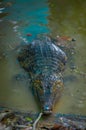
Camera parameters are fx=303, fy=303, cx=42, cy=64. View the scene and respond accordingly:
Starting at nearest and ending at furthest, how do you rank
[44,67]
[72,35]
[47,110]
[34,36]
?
[47,110], [44,67], [34,36], [72,35]

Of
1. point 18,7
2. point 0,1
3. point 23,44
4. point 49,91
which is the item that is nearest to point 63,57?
point 23,44

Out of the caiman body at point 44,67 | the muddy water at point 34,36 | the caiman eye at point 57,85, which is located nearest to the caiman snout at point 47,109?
the caiman body at point 44,67

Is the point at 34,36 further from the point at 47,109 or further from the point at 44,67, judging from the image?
the point at 47,109

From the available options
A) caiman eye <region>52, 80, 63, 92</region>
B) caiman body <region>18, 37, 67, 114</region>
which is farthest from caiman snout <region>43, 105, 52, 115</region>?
caiman eye <region>52, 80, 63, 92</region>

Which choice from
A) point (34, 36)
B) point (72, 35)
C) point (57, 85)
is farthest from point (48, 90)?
point (72, 35)

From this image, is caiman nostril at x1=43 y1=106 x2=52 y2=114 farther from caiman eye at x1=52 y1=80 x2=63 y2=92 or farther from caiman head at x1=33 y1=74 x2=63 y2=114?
caiman eye at x1=52 y1=80 x2=63 y2=92

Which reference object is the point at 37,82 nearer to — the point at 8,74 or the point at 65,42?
the point at 8,74
